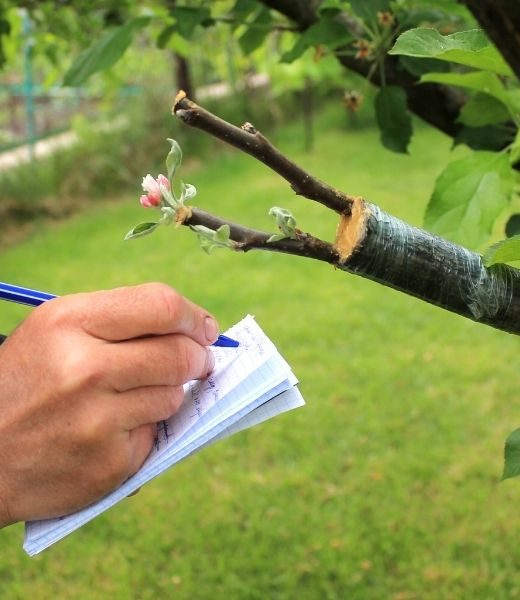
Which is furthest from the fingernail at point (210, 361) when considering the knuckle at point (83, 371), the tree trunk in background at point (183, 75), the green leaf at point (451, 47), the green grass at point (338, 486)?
the tree trunk in background at point (183, 75)

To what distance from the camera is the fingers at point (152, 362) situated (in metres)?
0.74

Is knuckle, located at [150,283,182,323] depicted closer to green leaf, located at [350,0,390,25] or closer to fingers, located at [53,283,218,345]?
fingers, located at [53,283,218,345]

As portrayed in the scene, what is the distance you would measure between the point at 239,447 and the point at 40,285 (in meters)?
2.31

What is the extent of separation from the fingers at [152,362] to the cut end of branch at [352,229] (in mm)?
225

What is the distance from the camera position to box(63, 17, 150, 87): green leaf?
1.26 metres

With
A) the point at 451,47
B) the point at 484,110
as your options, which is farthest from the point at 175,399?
the point at 484,110

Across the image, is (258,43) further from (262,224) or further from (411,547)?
(262,224)

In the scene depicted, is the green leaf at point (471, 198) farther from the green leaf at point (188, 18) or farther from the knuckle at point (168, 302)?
the green leaf at point (188, 18)

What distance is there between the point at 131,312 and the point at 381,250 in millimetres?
274

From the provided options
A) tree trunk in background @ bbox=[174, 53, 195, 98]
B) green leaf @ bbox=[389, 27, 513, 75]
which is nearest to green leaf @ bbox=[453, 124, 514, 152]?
green leaf @ bbox=[389, 27, 513, 75]

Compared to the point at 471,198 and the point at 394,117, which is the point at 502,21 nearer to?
the point at 471,198

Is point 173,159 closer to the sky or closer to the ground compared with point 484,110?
closer to the sky

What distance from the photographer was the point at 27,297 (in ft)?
2.89

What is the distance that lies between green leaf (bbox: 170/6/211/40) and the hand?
66 cm
